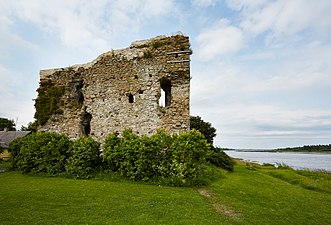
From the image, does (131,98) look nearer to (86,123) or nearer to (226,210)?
(86,123)

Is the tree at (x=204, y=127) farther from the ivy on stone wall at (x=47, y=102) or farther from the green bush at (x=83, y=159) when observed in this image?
the green bush at (x=83, y=159)

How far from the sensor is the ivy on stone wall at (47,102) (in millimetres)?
14570

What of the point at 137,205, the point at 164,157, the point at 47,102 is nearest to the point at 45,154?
the point at 47,102

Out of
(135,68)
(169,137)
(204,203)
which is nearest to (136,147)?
(169,137)

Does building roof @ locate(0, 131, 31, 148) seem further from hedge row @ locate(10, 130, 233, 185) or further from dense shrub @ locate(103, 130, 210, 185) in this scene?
dense shrub @ locate(103, 130, 210, 185)

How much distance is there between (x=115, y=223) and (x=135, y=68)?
30.3 ft

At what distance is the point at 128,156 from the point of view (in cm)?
1036

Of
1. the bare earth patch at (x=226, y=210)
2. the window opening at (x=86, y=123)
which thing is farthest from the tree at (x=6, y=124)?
the bare earth patch at (x=226, y=210)

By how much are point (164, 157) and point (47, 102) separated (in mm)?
8854

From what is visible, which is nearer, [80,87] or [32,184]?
[32,184]

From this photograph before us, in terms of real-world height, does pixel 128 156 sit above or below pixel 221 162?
above

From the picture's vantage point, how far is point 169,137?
10.6m

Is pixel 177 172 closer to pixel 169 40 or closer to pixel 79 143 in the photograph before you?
pixel 79 143

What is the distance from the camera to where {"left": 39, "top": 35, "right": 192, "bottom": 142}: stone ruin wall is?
12297mm
